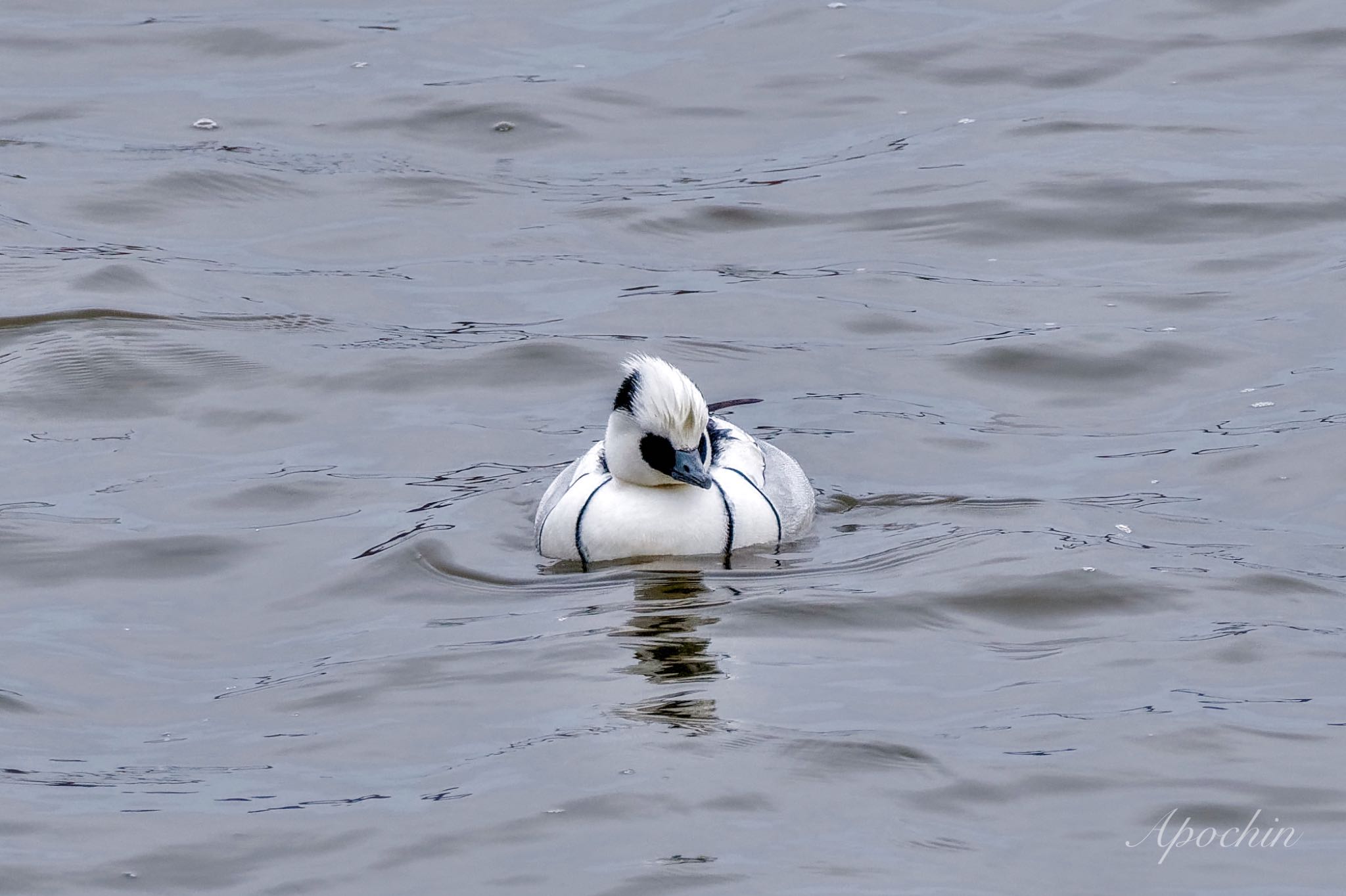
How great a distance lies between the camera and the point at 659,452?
9.06 m

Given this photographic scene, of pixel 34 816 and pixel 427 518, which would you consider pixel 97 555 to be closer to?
pixel 427 518

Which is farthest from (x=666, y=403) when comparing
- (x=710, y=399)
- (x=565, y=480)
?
(x=710, y=399)

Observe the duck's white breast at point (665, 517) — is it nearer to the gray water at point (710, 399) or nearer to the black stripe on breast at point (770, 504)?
the black stripe on breast at point (770, 504)

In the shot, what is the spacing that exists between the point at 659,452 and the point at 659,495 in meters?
0.28

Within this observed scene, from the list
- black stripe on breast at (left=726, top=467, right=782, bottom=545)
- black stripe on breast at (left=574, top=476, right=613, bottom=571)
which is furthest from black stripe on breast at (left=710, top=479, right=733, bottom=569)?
black stripe on breast at (left=574, top=476, right=613, bottom=571)

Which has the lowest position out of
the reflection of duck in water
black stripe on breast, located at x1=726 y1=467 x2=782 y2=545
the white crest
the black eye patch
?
the reflection of duck in water

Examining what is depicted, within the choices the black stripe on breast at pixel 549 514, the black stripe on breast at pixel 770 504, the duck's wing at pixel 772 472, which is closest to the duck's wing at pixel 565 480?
the black stripe on breast at pixel 549 514

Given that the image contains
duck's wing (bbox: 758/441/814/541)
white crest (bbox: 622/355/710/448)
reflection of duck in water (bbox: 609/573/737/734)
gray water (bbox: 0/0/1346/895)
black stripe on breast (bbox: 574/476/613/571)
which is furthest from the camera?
duck's wing (bbox: 758/441/814/541)

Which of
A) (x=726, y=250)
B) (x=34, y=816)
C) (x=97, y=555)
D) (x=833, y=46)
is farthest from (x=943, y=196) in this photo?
(x=34, y=816)

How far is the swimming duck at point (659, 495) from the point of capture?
8961 mm

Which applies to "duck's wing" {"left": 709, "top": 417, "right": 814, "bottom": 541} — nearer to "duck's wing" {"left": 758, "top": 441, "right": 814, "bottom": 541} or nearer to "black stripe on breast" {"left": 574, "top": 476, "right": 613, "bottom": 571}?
"duck's wing" {"left": 758, "top": 441, "right": 814, "bottom": 541}

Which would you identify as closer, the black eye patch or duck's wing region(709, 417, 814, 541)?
the black eye patch

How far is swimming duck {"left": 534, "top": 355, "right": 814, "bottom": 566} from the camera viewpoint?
8961mm

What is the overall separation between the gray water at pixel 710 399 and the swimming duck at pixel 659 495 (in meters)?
0.19
